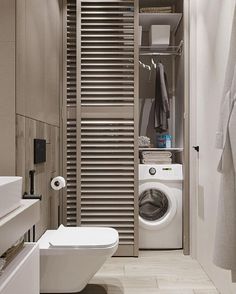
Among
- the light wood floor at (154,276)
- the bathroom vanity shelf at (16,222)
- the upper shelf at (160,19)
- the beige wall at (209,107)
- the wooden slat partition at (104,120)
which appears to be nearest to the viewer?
the bathroom vanity shelf at (16,222)

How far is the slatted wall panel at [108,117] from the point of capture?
11.1ft

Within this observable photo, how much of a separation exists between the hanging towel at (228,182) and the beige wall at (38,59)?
1216mm

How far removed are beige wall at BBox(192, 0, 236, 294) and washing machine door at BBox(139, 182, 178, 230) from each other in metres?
0.38

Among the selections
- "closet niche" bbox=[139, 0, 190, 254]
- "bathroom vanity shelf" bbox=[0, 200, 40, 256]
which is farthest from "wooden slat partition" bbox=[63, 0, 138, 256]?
"bathroom vanity shelf" bbox=[0, 200, 40, 256]

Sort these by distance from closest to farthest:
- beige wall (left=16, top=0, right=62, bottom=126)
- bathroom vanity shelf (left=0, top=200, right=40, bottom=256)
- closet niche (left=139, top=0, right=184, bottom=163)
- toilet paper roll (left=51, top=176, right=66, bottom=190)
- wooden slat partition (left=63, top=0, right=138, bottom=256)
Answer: bathroom vanity shelf (left=0, top=200, right=40, bottom=256)
beige wall (left=16, top=0, right=62, bottom=126)
toilet paper roll (left=51, top=176, right=66, bottom=190)
wooden slat partition (left=63, top=0, right=138, bottom=256)
closet niche (left=139, top=0, right=184, bottom=163)

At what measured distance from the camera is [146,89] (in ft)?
14.2

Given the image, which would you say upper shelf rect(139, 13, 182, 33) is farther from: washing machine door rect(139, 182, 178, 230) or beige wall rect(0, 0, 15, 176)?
beige wall rect(0, 0, 15, 176)

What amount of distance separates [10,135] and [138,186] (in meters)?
1.72

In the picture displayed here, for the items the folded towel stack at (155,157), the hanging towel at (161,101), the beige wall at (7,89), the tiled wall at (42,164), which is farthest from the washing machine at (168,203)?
the beige wall at (7,89)

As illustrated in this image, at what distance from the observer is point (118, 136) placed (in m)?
3.43

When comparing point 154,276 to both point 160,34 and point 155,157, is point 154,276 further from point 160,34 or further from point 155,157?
point 160,34

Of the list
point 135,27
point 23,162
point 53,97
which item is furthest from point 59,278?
point 135,27

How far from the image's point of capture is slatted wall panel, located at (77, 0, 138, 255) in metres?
3.40

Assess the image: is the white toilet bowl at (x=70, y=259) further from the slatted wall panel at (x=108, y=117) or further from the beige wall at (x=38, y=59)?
the slatted wall panel at (x=108, y=117)
